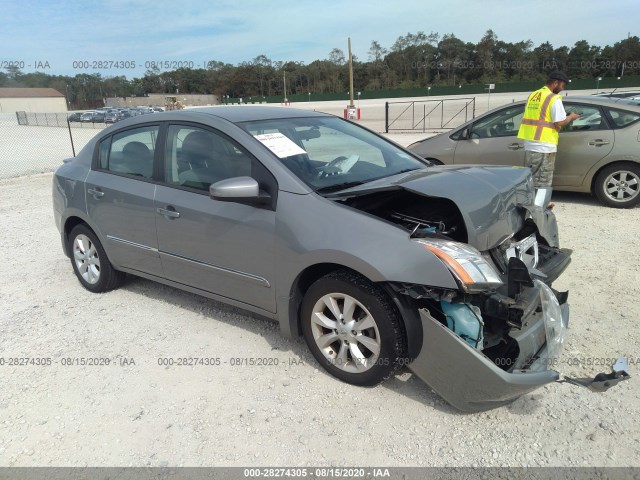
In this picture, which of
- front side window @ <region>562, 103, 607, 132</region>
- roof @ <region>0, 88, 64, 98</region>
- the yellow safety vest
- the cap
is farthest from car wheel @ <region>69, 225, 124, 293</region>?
roof @ <region>0, 88, 64, 98</region>

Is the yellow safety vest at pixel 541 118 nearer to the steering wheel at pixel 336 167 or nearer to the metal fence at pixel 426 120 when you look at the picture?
the steering wheel at pixel 336 167

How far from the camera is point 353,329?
2848 millimetres

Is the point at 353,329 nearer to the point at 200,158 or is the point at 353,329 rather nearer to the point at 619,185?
the point at 200,158

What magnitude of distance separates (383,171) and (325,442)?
199 cm

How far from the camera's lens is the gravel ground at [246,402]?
8.17 feet

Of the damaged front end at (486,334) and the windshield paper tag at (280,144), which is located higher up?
the windshield paper tag at (280,144)

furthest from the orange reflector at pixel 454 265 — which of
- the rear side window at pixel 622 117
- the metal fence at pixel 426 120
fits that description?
the metal fence at pixel 426 120

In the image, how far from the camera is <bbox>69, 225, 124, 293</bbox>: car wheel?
448 cm

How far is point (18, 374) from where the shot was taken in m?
3.37

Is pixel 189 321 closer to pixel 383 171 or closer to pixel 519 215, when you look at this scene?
pixel 383 171

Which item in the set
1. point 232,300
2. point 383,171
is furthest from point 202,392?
point 383,171

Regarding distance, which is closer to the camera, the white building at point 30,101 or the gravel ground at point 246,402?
the gravel ground at point 246,402

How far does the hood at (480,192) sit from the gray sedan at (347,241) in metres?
0.01

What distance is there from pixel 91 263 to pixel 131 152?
1241 mm
